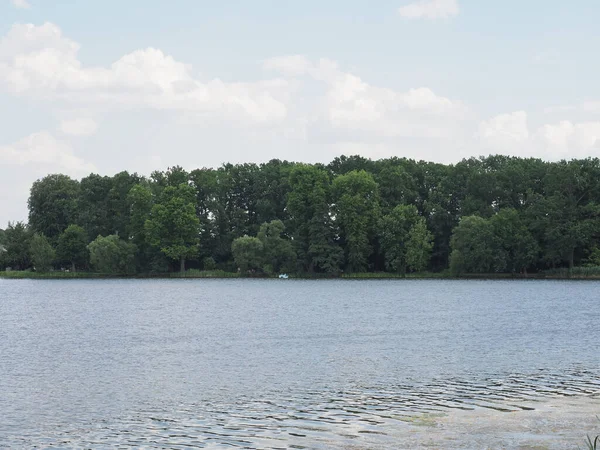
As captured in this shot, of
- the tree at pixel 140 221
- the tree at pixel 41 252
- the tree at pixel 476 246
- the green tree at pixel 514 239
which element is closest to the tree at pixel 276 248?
the tree at pixel 140 221

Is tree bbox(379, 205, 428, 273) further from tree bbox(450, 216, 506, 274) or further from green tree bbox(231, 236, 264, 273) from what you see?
green tree bbox(231, 236, 264, 273)

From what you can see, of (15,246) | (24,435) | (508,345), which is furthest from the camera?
(15,246)

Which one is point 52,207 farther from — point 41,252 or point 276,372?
point 276,372

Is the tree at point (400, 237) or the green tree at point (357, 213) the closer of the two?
the tree at point (400, 237)

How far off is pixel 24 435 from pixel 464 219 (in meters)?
114

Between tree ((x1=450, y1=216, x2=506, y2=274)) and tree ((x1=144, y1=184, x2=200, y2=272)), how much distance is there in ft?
157

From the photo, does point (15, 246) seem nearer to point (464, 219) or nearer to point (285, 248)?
point (285, 248)

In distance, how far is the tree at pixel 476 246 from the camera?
12681 cm

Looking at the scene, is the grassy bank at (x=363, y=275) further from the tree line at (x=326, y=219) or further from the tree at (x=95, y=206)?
the tree at (x=95, y=206)

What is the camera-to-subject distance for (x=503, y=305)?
7394cm

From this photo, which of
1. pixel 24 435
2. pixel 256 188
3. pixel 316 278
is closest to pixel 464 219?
pixel 316 278

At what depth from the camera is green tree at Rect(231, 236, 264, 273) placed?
139m

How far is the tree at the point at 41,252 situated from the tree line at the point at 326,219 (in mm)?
323

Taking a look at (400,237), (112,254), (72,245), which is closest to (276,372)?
(400,237)
